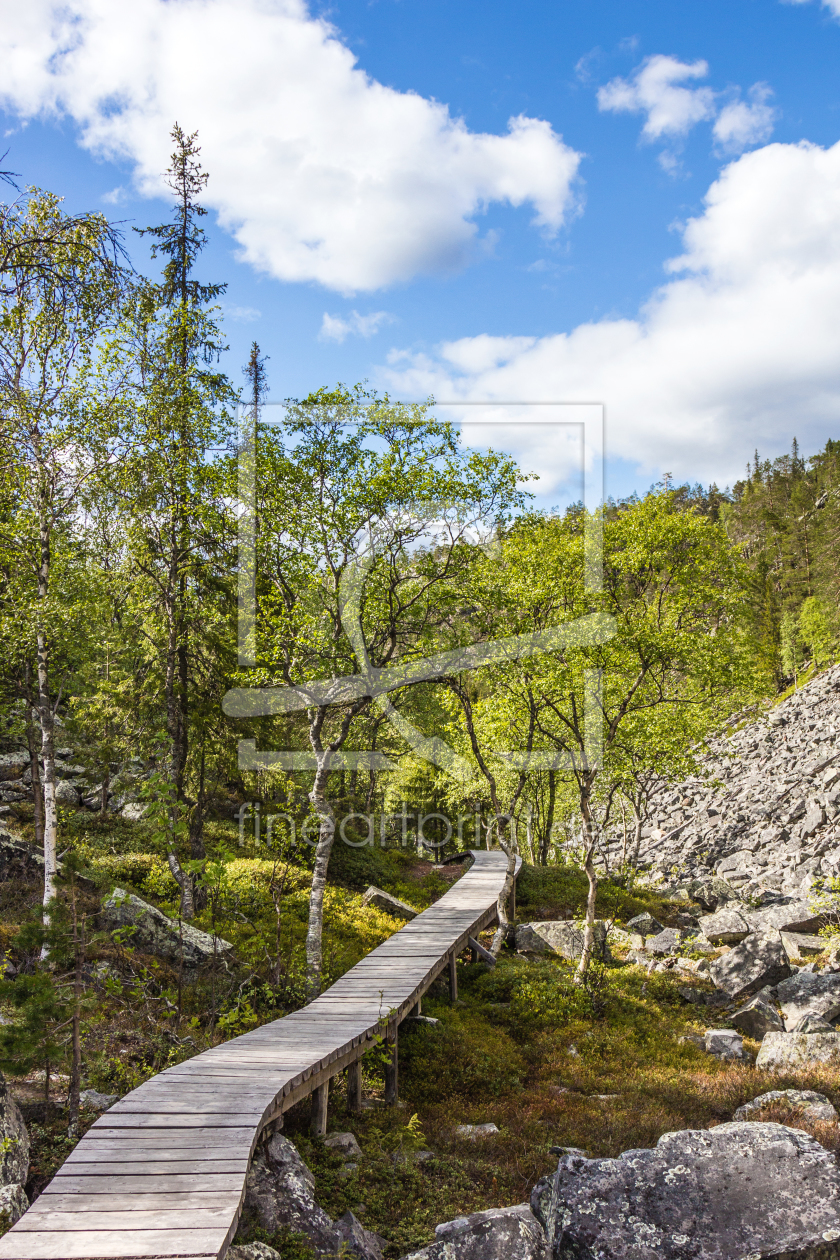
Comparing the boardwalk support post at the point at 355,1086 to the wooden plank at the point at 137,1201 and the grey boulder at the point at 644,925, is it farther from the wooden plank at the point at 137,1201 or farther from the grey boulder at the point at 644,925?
the grey boulder at the point at 644,925

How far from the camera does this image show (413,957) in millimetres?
12930

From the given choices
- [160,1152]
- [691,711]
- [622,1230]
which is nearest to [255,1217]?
[160,1152]

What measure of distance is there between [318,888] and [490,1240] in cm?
725

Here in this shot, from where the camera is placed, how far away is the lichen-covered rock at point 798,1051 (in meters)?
10.7

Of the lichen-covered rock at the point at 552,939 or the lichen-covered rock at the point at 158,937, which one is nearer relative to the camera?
the lichen-covered rock at the point at 158,937

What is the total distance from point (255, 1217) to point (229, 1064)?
7.16ft

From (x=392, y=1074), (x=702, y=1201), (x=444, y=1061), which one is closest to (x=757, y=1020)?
(x=444, y=1061)

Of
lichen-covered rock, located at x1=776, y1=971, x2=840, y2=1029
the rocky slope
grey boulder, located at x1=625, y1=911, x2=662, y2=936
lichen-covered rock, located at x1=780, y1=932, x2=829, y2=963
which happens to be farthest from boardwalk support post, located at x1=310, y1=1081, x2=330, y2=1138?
the rocky slope

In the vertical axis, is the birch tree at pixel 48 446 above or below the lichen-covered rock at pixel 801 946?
above

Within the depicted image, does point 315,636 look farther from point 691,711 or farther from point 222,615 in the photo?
point 691,711

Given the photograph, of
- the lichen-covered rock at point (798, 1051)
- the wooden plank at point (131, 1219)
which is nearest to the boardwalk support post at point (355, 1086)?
the wooden plank at point (131, 1219)

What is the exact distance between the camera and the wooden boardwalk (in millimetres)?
4699

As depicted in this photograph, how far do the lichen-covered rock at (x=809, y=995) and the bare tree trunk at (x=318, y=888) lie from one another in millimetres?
8858

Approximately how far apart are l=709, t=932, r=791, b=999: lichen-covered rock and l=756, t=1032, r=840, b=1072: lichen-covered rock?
3.61 meters
